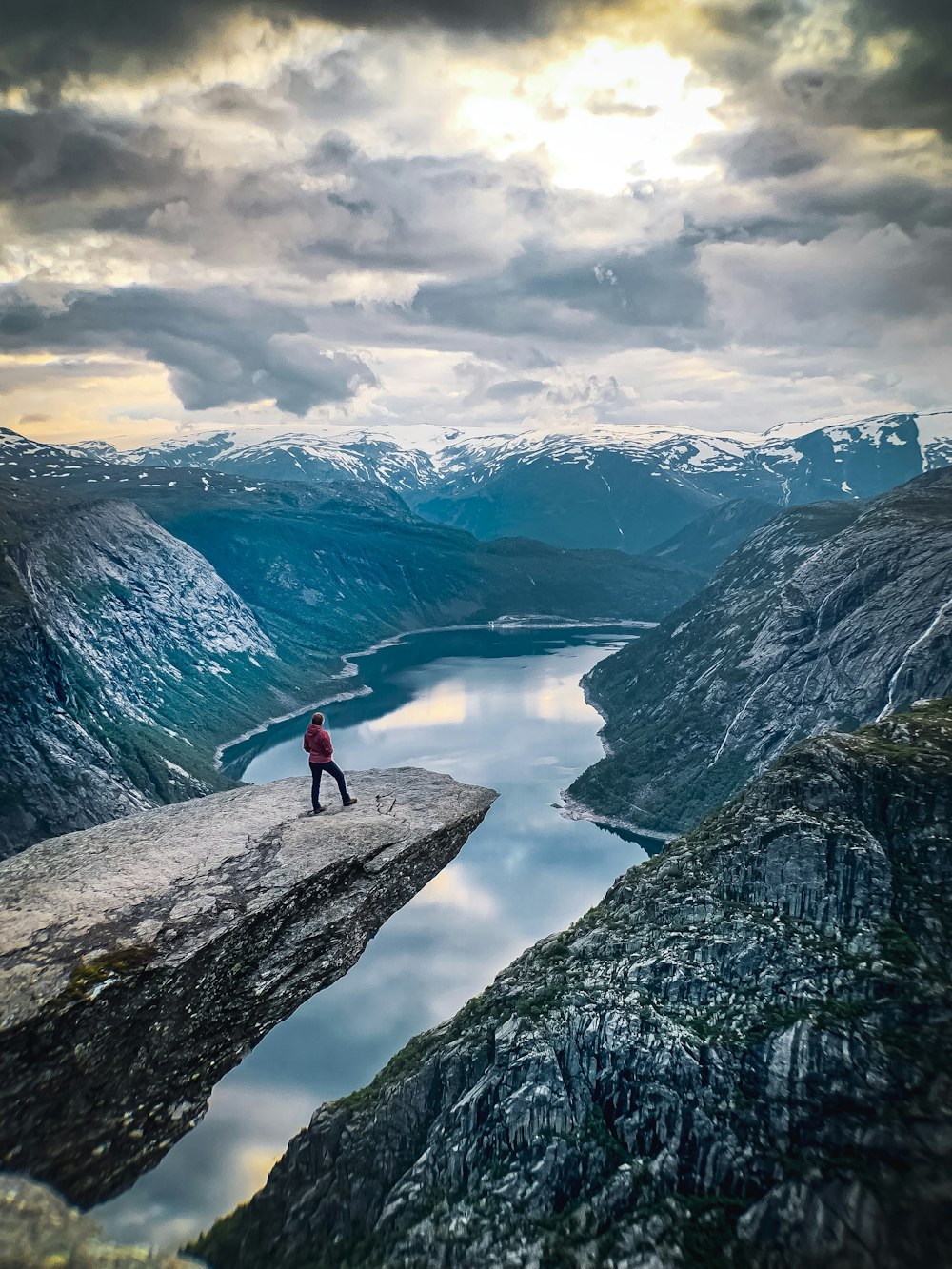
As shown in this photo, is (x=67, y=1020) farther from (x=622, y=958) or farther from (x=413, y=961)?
(x=413, y=961)

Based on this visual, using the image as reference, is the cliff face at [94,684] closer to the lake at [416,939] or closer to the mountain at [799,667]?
the lake at [416,939]

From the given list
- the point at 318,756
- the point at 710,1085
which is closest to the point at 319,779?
the point at 318,756

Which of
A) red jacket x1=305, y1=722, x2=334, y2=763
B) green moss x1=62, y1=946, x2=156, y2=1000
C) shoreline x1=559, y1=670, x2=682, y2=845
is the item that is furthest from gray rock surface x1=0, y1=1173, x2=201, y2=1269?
shoreline x1=559, y1=670, x2=682, y2=845

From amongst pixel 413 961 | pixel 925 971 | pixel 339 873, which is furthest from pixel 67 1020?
pixel 413 961

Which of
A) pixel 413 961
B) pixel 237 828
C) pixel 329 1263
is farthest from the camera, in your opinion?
pixel 413 961

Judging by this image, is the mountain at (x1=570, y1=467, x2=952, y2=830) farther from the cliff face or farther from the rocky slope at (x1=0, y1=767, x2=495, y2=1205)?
the rocky slope at (x1=0, y1=767, x2=495, y2=1205)

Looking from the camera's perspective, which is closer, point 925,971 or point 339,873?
point 925,971

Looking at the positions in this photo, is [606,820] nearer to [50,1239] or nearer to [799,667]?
[799,667]
